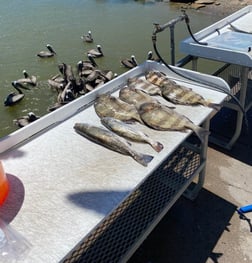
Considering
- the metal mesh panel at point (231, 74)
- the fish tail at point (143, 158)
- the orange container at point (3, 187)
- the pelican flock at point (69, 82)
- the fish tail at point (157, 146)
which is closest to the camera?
the orange container at point (3, 187)

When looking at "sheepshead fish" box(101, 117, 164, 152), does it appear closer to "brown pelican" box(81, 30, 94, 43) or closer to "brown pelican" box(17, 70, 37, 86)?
"brown pelican" box(17, 70, 37, 86)

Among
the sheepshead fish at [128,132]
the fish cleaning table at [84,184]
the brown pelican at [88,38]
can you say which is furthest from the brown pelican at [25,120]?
the brown pelican at [88,38]

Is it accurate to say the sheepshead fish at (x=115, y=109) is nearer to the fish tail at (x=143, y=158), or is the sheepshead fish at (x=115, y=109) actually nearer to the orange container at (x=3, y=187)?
the fish tail at (x=143, y=158)

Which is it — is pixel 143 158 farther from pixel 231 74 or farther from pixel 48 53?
pixel 48 53

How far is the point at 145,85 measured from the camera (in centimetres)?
281

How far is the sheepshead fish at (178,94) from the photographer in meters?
2.51

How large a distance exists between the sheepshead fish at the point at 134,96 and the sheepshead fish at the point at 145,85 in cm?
7

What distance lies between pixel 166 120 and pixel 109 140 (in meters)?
0.44

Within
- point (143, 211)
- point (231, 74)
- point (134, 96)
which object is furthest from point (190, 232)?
point (231, 74)

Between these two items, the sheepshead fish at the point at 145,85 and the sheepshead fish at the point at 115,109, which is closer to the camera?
the sheepshead fish at the point at 115,109

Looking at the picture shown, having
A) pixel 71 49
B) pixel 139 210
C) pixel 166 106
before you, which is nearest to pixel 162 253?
pixel 139 210

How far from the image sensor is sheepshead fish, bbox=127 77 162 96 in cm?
273

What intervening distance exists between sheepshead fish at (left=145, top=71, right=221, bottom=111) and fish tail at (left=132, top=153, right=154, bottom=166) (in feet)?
2.41

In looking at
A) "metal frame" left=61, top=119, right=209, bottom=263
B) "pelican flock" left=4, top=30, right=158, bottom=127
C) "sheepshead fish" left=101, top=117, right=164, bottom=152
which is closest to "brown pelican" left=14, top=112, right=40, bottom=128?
"pelican flock" left=4, top=30, right=158, bottom=127
